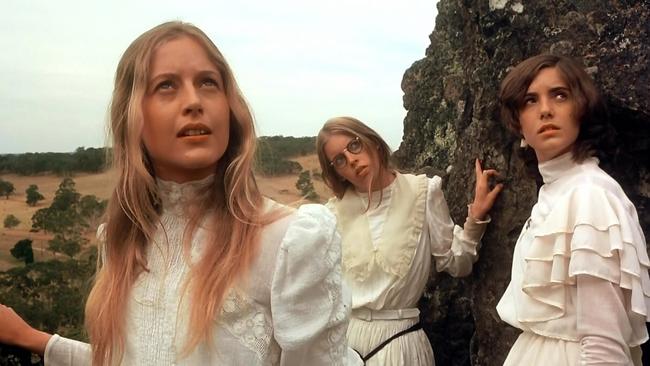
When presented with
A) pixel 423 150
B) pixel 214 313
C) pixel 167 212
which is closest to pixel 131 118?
pixel 167 212

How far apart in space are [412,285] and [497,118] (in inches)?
31.2

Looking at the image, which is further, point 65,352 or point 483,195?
point 483,195

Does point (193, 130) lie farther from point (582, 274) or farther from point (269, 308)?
point (582, 274)

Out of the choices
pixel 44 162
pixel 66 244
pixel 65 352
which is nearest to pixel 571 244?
pixel 65 352

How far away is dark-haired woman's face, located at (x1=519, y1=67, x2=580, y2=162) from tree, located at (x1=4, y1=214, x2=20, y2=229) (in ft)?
6.93

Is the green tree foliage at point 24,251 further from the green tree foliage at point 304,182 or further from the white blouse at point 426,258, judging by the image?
the white blouse at point 426,258

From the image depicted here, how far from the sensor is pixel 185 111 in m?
1.40

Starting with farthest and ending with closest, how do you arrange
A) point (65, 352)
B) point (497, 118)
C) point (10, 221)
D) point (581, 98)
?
point (10, 221) → point (497, 118) → point (581, 98) → point (65, 352)

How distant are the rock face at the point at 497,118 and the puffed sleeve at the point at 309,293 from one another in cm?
151

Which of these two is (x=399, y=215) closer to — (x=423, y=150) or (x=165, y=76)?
(x=423, y=150)

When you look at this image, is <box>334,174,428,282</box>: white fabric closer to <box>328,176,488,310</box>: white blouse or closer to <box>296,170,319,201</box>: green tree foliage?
<box>328,176,488,310</box>: white blouse

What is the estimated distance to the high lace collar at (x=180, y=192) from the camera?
4.82ft

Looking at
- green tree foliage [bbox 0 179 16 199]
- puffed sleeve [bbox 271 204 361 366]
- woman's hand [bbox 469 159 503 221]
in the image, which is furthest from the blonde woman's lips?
green tree foliage [bbox 0 179 16 199]

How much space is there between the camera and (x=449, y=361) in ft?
12.5
